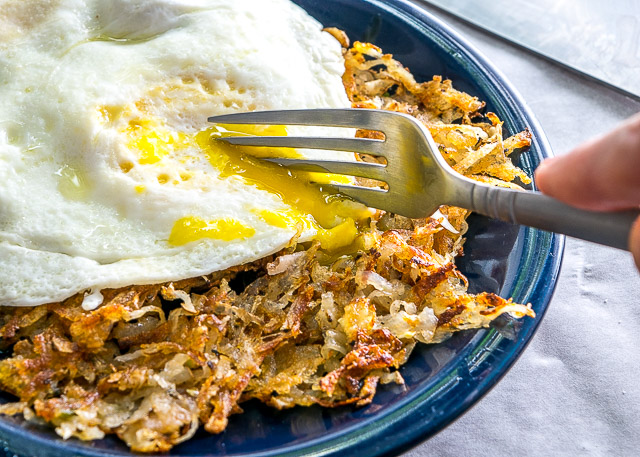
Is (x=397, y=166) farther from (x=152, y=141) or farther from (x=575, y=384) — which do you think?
(x=575, y=384)

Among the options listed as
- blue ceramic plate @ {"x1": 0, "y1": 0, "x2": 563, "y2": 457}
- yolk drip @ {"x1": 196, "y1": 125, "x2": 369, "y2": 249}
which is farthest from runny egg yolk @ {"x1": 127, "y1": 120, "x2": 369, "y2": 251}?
blue ceramic plate @ {"x1": 0, "y1": 0, "x2": 563, "y2": 457}

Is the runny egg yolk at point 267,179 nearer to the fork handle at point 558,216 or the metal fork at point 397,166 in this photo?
the metal fork at point 397,166

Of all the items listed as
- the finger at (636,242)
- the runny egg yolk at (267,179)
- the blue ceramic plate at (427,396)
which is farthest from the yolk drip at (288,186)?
the finger at (636,242)

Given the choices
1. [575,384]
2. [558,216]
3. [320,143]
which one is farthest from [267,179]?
[575,384]

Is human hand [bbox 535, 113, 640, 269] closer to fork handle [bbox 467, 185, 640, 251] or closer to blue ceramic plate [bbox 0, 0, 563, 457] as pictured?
fork handle [bbox 467, 185, 640, 251]

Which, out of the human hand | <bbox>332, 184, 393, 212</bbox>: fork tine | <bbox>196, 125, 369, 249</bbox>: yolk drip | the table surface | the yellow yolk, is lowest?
the table surface

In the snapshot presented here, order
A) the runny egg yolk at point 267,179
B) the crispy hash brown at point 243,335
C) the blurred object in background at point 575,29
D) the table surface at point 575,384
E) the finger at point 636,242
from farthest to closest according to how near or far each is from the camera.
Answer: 1. the blurred object in background at point 575,29
2. the table surface at point 575,384
3. the runny egg yolk at point 267,179
4. the crispy hash brown at point 243,335
5. the finger at point 636,242
